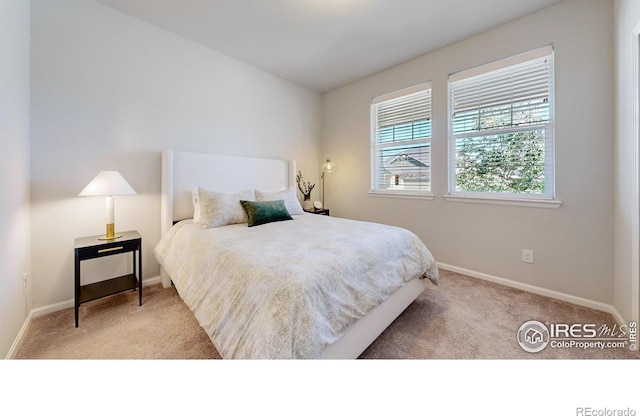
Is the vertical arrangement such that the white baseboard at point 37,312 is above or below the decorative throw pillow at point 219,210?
below

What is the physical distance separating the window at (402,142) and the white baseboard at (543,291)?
1.03 metres

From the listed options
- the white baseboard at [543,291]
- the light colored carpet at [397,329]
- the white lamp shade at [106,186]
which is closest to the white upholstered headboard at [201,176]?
the white lamp shade at [106,186]

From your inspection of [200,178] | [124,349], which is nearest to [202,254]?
[124,349]

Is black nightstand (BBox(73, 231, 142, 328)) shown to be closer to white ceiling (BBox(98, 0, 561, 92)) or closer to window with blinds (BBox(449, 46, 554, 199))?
white ceiling (BBox(98, 0, 561, 92))

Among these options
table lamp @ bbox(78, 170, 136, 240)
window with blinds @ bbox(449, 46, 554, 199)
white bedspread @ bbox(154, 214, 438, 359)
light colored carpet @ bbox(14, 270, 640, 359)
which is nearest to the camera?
white bedspread @ bbox(154, 214, 438, 359)

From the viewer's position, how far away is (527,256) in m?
2.44

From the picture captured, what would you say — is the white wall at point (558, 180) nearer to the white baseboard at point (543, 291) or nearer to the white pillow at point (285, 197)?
the white baseboard at point (543, 291)

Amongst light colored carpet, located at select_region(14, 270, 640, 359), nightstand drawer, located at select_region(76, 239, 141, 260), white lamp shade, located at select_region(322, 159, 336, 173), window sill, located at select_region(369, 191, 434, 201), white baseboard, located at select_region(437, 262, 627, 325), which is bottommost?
light colored carpet, located at select_region(14, 270, 640, 359)

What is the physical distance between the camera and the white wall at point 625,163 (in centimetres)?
166

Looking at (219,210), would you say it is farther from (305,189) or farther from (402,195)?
(402,195)

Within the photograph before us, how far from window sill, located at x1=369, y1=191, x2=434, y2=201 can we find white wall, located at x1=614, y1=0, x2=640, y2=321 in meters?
1.52

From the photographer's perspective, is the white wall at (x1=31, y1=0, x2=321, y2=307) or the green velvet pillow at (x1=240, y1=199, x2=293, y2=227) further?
the green velvet pillow at (x1=240, y1=199, x2=293, y2=227)

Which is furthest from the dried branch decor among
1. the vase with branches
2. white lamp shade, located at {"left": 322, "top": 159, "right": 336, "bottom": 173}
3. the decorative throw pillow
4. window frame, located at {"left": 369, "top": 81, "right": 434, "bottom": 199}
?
the decorative throw pillow

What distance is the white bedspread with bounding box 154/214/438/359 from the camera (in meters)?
1.10
